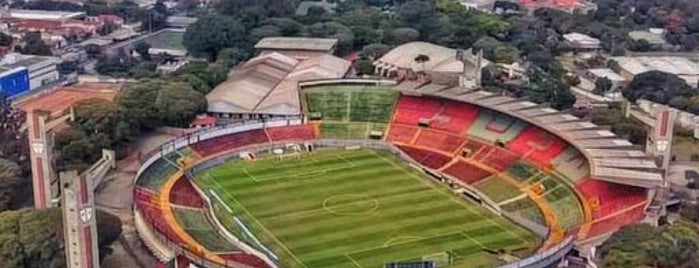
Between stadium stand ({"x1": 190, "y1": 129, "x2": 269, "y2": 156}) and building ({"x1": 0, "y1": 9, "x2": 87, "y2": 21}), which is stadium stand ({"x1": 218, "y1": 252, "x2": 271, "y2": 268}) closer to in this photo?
stadium stand ({"x1": 190, "y1": 129, "x2": 269, "y2": 156})

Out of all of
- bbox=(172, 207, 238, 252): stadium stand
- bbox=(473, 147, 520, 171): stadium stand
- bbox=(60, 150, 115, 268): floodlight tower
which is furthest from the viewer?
bbox=(473, 147, 520, 171): stadium stand

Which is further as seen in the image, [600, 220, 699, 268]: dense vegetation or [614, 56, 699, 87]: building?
[614, 56, 699, 87]: building

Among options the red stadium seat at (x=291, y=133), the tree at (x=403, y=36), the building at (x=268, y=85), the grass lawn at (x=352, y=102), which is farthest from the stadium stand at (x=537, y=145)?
the tree at (x=403, y=36)

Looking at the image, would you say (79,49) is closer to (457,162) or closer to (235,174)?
(235,174)

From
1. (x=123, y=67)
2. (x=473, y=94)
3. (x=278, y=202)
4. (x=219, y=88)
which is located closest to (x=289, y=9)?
(x=123, y=67)

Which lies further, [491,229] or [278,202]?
[278,202]

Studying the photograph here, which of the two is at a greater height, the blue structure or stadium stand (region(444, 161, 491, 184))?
stadium stand (region(444, 161, 491, 184))

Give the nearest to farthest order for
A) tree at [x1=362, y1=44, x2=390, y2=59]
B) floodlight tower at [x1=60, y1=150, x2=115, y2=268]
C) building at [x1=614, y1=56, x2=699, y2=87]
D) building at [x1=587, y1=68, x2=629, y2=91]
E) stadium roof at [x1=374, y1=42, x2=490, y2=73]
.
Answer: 1. floodlight tower at [x1=60, y1=150, x2=115, y2=268]
2. stadium roof at [x1=374, y1=42, x2=490, y2=73]
3. building at [x1=587, y1=68, x2=629, y2=91]
4. building at [x1=614, y1=56, x2=699, y2=87]
5. tree at [x1=362, y1=44, x2=390, y2=59]

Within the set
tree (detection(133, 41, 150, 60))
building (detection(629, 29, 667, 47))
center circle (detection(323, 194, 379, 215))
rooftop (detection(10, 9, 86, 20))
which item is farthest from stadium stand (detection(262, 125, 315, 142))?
rooftop (detection(10, 9, 86, 20))
